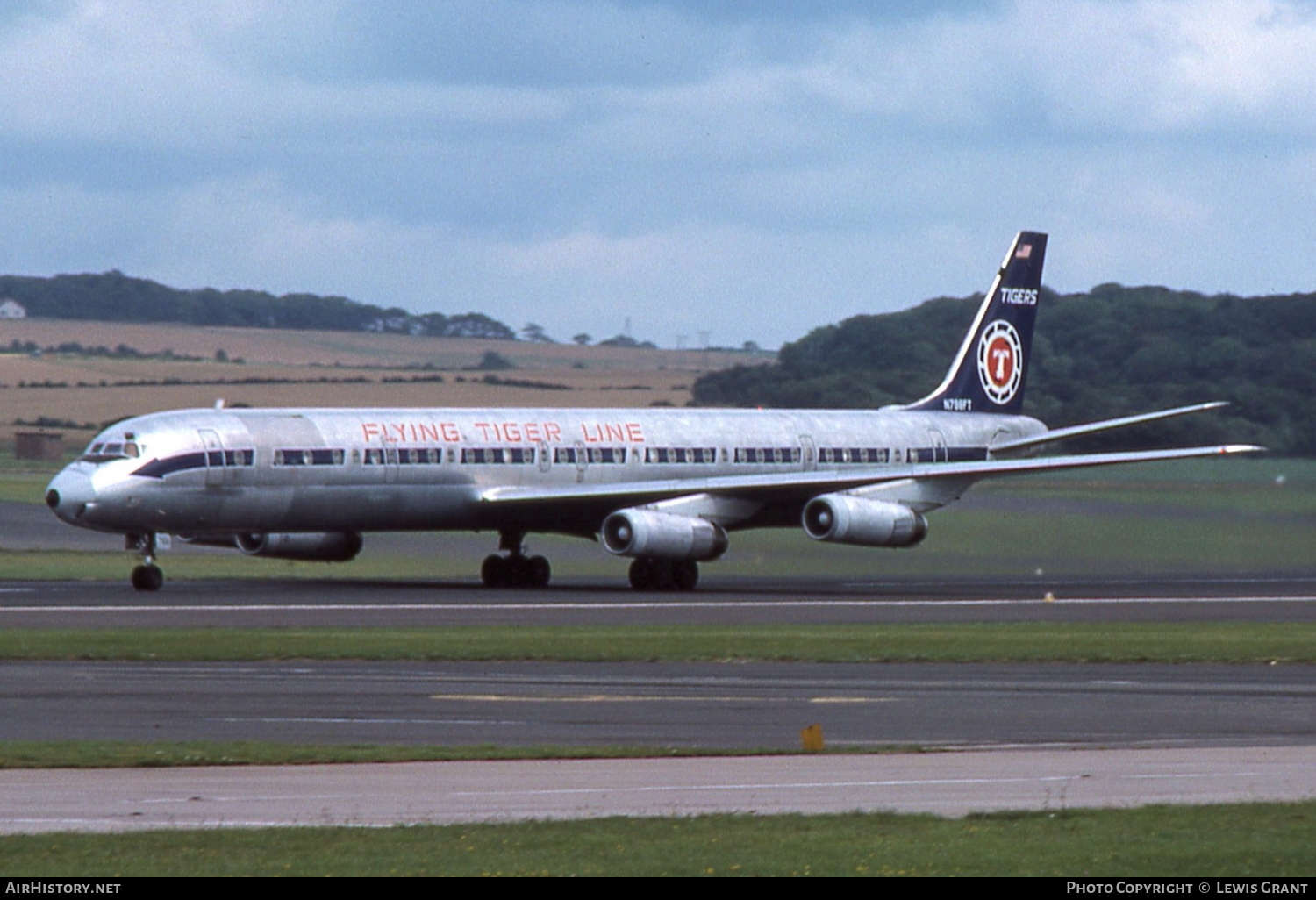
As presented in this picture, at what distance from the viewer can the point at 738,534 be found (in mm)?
59250

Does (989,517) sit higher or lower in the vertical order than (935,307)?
lower

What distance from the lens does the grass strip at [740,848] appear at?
1356 cm

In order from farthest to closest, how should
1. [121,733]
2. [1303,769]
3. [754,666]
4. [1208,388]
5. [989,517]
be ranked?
1. [1208,388]
2. [989,517]
3. [754,666]
4. [121,733]
5. [1303,769]

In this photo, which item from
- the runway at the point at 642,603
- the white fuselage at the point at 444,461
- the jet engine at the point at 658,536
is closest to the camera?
the runway at the point at 642,603

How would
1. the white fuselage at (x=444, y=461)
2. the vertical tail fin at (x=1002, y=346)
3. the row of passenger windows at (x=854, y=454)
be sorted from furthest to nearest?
the vertical tail fin at (x=1002, y=346) < the row of passenger windows at (x=854, y=454) < the white fuselage at (x=444, y=461)

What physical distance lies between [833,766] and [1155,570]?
126ft

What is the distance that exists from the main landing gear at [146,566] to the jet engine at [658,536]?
30.5 ft

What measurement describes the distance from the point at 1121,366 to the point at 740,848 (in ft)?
210

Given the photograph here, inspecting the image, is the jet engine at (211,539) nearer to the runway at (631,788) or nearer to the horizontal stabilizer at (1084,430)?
the horizontal stabilizer at (1084,430)

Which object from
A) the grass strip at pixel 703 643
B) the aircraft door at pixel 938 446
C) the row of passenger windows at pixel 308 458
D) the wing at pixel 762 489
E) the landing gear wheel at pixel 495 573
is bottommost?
the landing gear wheel at pixel 495 573

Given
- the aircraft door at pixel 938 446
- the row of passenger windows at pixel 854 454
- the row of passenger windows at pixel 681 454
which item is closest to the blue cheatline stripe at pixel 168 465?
the row of passenger windows at pixel 681 454

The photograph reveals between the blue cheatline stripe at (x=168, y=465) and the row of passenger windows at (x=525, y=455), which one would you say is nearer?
the blue cheatline stripe at (x=168, y=465)

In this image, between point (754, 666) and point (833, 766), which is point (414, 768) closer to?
point (833, 766)
